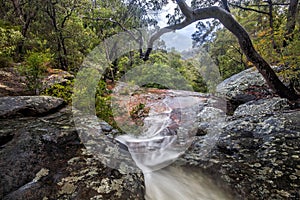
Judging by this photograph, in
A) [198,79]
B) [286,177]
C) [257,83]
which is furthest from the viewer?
[198,79]

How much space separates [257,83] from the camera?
284 inches

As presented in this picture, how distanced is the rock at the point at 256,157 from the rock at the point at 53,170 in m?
1.24

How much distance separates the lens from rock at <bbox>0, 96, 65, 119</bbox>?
3209 millimetres

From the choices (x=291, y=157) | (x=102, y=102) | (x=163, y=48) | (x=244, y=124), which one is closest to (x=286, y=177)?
(x=291, y=157)

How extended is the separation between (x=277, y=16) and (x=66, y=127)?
1158cm

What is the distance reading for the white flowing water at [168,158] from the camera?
8.02ft

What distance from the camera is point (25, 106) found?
3.40 metres

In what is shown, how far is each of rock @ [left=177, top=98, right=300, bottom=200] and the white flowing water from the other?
0.63 feet

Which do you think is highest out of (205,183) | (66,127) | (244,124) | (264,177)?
(66,127)

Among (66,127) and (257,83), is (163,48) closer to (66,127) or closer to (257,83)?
(257,83)

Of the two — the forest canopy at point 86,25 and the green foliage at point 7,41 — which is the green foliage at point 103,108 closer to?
the forest canopy at point 86,25

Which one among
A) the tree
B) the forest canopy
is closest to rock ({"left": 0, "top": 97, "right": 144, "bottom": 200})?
the forest canopy

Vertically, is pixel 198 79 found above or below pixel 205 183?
above

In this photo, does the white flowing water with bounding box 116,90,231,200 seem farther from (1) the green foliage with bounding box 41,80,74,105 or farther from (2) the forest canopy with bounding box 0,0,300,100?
(2) the forest canopy with bounding box 0,0,300,100
